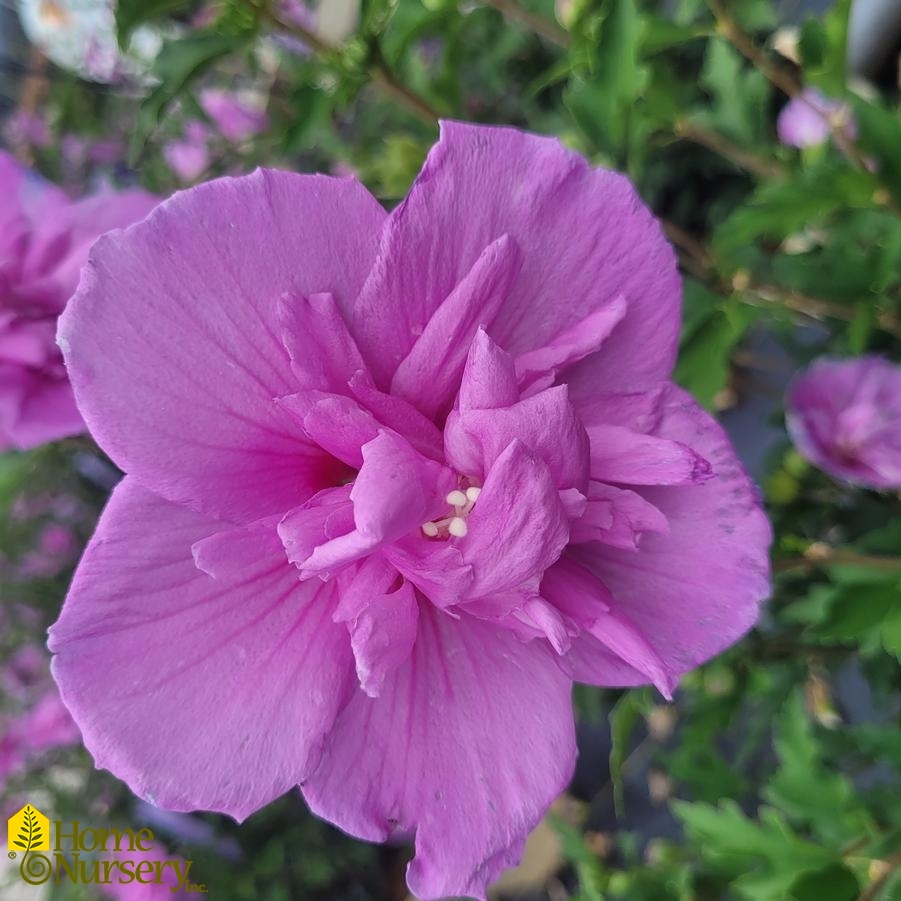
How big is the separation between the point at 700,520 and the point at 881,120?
1.73 ft

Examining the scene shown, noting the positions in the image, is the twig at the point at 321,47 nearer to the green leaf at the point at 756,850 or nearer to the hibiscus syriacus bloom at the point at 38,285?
the hibiscus syriacus bloom at the point at 38,285

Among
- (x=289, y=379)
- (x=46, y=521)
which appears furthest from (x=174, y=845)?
(x=289, y=379)

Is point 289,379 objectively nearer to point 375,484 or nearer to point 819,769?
point 375,484

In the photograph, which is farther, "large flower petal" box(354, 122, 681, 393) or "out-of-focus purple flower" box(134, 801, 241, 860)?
"out-of-focus purple flower" box(134, 801, 241, 860)

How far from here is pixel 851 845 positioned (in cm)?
76

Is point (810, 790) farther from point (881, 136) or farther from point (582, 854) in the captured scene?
point (881, 136)

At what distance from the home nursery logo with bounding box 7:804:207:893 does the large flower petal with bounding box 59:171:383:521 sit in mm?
666

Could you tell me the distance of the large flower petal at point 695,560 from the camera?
43cm

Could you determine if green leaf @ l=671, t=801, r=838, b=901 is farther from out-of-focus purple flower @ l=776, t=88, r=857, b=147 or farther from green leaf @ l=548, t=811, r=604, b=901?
out-of-focus purple flower @ l=776, t=88, r=857, b=147

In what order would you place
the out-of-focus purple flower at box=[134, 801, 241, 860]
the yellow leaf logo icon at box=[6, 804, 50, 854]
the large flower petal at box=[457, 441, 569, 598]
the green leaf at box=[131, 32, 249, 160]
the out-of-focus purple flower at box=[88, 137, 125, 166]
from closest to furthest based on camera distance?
the large flower petal at box=[457, 441, 569, 598]
the green leaf at box=[131, 32, 249, 160]
the yellow leaf logo icon at box=[6, 804, 50, 854]
the out-of-focus purple flower at box=[134, 801, 241, 860]
the out-of-focus purple flower at box=[88, 137, 125, 166]

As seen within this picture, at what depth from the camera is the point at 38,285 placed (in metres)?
0.54

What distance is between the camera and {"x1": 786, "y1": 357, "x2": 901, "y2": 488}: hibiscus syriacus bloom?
2.87 feet

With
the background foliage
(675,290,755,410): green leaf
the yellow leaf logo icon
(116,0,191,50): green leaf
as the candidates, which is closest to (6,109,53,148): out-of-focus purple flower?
the background foliage

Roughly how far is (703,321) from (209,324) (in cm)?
57
